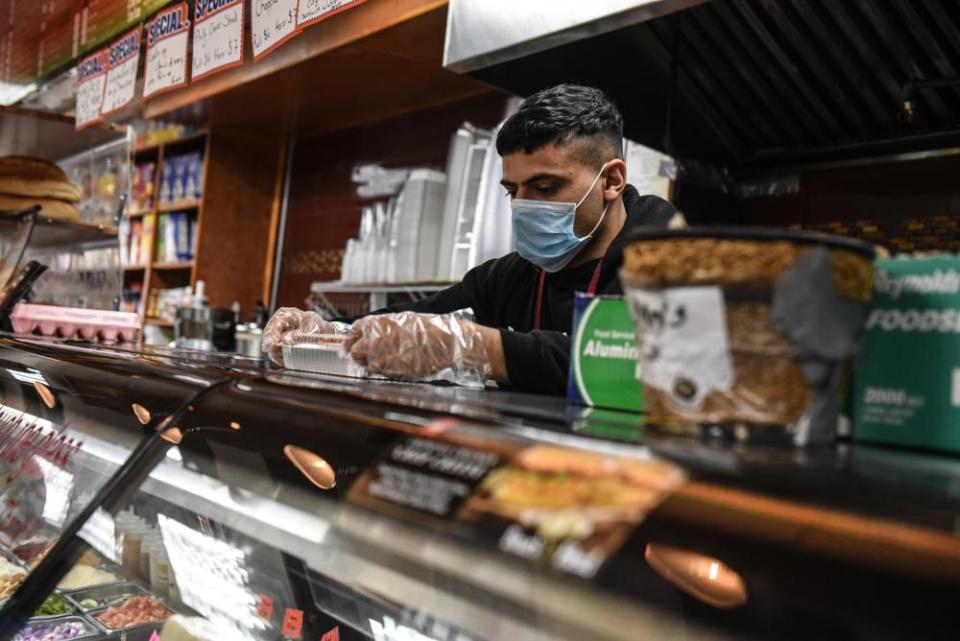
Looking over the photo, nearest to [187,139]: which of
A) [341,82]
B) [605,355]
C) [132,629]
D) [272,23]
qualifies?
[341,82]

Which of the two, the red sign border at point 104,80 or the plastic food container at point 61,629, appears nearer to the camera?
the plastic food container at point 61,629

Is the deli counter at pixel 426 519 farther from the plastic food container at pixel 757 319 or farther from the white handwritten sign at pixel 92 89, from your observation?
the white handwritten sign at pixel 92 89

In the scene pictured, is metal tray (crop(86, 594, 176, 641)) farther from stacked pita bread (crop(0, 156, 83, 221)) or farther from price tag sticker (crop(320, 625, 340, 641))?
stacked pita bread (crop(0, 156, 83, 221))

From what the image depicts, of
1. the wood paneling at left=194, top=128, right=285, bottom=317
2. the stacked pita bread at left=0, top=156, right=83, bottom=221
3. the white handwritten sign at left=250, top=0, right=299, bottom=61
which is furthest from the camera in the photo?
the wood paneling at left=194, top=128, right=285, bottom=317

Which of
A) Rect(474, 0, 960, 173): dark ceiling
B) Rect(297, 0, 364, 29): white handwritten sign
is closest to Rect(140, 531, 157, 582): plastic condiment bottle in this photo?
Rect(474, 0, 960, 173): dark ceiling

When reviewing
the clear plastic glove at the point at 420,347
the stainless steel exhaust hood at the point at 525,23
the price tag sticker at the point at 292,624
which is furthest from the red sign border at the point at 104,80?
the price tag sticker at the point at 292,624

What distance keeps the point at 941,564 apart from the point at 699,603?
8.3 inches

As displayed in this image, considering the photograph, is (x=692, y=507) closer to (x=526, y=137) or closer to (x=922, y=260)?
(x=922, y=260)

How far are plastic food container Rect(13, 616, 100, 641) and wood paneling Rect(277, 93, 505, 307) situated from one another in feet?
9.99

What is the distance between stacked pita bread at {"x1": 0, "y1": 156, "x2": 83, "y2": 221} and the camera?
2.87 meters

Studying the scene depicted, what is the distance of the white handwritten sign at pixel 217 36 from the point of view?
2561mm

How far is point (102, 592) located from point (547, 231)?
3.70 ft

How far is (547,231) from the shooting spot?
72.2 inches

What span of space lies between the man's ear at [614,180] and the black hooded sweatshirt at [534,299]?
0.17ft
